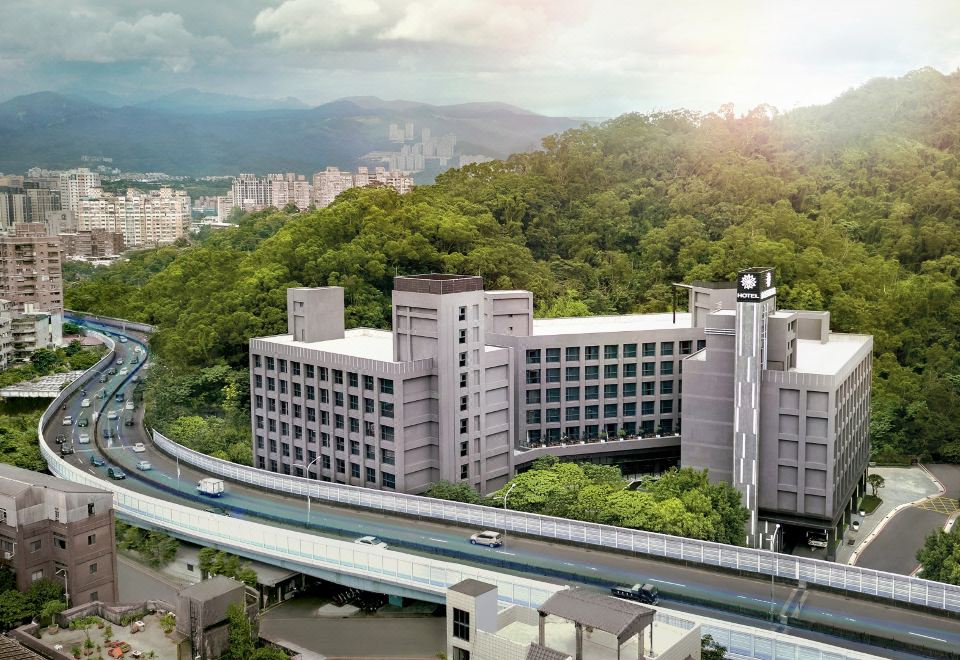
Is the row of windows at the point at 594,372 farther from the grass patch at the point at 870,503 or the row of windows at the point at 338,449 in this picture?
the grass patch at the point at 870,503

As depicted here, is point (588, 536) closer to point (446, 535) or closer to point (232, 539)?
point (446, 535)

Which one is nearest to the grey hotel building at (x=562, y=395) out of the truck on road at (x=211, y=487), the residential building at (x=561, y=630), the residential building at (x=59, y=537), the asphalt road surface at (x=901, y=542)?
the asphalt road surface at (x=901, y=542)

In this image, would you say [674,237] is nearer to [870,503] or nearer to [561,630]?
[870,503]

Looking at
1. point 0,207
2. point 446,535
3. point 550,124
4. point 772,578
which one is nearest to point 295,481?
point 446,535

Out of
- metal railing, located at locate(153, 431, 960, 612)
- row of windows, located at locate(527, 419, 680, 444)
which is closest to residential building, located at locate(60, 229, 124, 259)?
metal railing, located at locate(153, 431, 960, 612)

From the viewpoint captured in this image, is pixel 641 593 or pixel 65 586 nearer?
pixel 641 593

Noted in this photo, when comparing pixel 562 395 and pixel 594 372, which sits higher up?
pixel 594 372

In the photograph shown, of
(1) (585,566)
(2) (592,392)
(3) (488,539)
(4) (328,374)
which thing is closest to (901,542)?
(2) (592,392)
